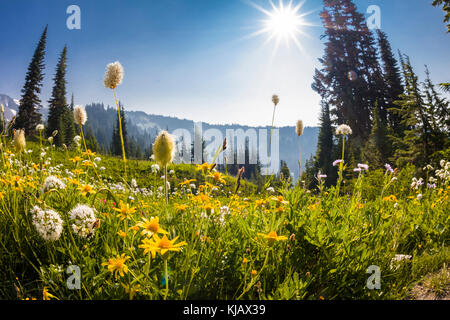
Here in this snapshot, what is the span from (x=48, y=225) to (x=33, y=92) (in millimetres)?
47168

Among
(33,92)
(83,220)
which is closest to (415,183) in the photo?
(83,220)

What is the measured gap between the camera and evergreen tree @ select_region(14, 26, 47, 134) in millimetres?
36406

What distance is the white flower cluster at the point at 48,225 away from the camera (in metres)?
1.57

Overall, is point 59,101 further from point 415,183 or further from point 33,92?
point 415,183

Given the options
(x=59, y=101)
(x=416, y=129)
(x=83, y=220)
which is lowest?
(x=83, y=220)

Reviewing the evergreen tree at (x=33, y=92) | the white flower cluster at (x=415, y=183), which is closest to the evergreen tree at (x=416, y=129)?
the white flower cluster at (x=415, y=183)

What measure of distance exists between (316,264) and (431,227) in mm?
2119

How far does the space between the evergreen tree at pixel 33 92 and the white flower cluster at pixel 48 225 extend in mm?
42895

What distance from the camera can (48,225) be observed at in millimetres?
1580

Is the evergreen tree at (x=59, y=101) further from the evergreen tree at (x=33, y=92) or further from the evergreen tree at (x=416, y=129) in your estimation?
the evergreen tree at (x=416, y=129)

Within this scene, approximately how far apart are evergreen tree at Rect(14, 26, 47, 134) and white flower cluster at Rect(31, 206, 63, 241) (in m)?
42.9

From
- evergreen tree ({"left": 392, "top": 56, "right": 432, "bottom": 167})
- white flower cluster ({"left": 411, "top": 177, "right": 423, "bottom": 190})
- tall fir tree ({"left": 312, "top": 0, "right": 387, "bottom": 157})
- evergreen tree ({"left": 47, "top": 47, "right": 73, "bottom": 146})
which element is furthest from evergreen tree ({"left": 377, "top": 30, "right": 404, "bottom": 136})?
evergreen tree ({"left": 47, "top": 47, "right": 73, "bottom": 146})

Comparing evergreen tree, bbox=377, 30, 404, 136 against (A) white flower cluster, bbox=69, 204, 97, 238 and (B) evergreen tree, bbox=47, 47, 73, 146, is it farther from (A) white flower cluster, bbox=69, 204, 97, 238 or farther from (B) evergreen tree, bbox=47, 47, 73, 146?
(B) evergreen tree, bbox=47, 47, 73, 146

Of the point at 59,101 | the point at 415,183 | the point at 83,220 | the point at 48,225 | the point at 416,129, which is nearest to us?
the point at 48,225
